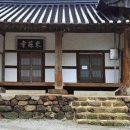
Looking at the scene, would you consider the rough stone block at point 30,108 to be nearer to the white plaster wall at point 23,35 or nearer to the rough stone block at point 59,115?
the rough stone block at point 59,115

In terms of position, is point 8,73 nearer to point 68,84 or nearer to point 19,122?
point 68,84

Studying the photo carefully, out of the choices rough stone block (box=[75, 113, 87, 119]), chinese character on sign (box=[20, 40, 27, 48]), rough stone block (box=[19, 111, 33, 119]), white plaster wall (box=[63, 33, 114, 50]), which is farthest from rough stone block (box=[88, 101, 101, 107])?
chinese character on sign (box=[20, 40, 27, 48])

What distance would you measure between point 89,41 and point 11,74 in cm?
384

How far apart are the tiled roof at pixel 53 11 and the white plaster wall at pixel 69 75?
241 centimetres

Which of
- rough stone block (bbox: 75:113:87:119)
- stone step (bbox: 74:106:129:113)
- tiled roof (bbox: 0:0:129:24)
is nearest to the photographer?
rough stone block (bbox: 75:113:87:119)

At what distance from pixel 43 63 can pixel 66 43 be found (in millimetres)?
1380

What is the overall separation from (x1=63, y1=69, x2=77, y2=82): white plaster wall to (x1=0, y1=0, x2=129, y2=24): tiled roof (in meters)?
2.41

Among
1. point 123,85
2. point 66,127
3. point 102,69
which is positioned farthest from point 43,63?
point 66,127

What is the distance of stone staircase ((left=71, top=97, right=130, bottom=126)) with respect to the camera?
42.3ft

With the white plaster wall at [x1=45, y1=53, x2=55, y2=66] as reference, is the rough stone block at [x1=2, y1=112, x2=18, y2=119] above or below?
below

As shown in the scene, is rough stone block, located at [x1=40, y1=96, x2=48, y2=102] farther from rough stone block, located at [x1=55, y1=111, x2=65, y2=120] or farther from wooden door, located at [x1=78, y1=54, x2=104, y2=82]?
wooden door, located at [x1=78, y1=54, x2=104, y2=82]

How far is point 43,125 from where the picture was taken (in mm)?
12516

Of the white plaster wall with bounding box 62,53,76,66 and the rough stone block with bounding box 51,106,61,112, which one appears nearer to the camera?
the rough stone block with bounding box 51,106,61,112

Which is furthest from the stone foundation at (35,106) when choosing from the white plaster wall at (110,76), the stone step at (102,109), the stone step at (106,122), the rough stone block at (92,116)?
the white plaster wall at (110,76)
